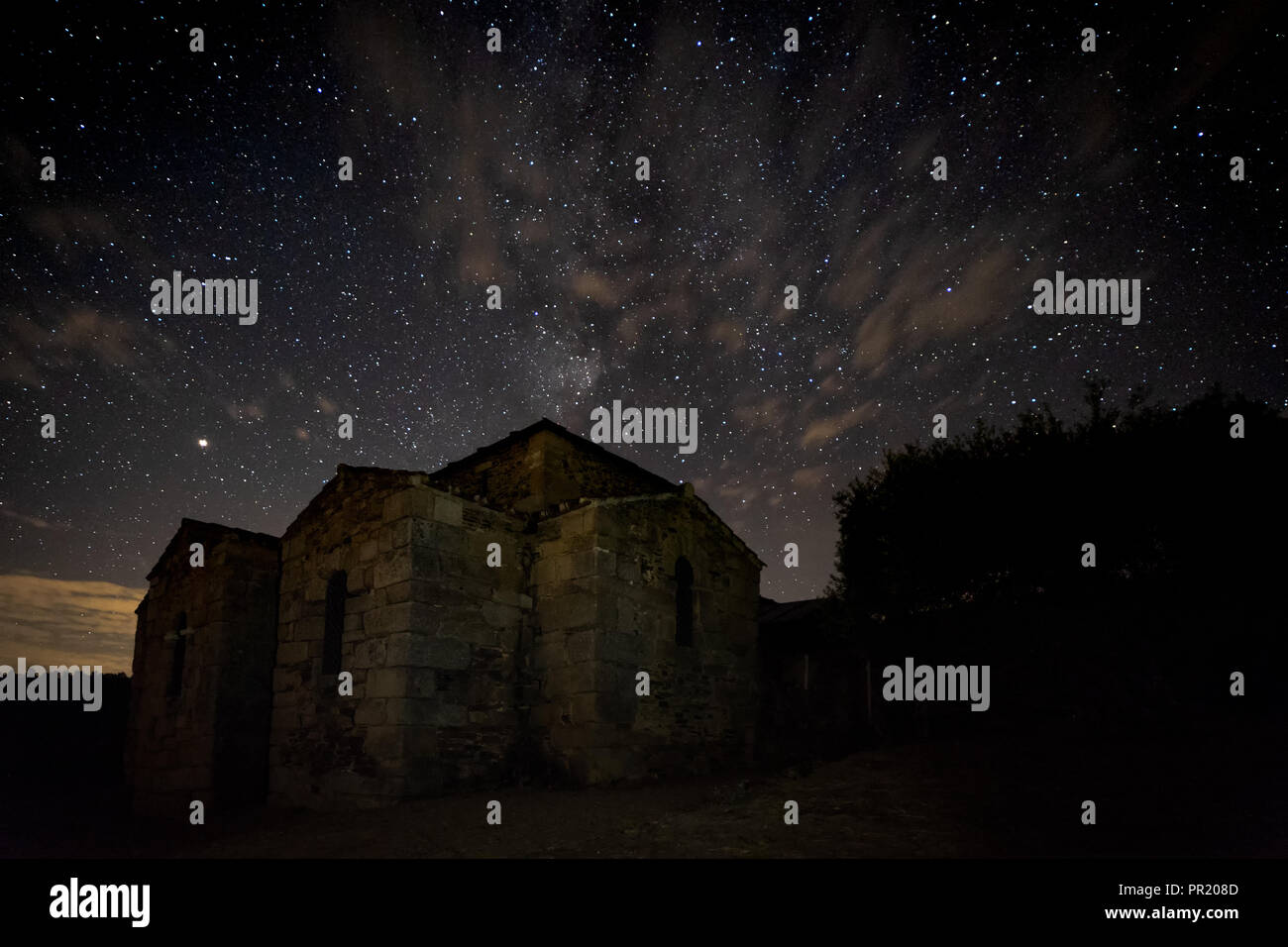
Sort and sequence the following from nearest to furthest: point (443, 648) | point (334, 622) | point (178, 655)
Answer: point (443, 648) → point (334, 622) → point (178, 655)

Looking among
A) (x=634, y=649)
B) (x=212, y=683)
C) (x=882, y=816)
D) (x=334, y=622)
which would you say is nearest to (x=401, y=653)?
(x=334, y=622)

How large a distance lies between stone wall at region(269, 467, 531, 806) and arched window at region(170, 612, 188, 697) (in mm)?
3510

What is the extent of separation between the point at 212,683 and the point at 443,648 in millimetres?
5982

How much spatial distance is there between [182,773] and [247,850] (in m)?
6.07

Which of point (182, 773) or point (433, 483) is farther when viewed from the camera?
point (182, 773)

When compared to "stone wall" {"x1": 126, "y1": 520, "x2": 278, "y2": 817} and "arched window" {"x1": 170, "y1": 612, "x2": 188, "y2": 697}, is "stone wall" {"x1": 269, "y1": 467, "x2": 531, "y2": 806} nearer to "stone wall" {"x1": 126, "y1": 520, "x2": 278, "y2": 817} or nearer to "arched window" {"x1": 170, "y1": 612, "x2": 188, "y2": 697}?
"stone wall" {"x1": 126, "y1": 520, "x2": 278, "y2": 817}

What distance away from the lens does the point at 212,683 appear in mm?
15320

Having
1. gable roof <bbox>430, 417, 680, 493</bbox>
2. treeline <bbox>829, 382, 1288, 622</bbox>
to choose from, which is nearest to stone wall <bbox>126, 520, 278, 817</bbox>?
gable roof <bbox>430, 417, 680, 493</bbox>

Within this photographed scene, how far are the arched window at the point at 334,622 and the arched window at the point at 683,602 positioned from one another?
6.83 m

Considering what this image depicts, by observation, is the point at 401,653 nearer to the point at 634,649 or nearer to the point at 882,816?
the point at 634,649

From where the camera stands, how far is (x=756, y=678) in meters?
17.8

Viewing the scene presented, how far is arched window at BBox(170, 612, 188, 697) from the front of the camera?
17.1 m

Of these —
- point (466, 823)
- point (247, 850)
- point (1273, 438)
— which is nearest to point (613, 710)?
point (466, 823)
